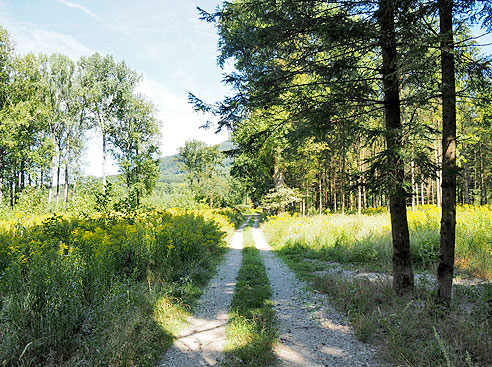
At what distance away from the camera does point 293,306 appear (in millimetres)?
5262

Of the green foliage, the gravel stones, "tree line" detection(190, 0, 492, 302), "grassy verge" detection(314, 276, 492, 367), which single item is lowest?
the gravel stones

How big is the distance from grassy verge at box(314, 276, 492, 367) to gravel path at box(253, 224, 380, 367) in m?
0.23

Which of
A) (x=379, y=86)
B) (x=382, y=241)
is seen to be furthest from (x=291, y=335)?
(x=382, y=241)

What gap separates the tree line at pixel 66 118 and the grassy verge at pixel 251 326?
2096 cm

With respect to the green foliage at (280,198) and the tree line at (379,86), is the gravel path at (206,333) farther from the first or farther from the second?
the green foliage at (280,198)

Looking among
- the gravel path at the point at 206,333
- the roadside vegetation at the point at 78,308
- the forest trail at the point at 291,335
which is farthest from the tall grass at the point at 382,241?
the roadside vegetation at the point at 78,308

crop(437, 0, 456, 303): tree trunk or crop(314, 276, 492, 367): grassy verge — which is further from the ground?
crop(437, 0, 456, 303): tree trunk

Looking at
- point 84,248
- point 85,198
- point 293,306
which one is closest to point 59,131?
point 85,198

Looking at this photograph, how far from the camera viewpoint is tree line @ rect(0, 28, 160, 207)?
75.4 ft

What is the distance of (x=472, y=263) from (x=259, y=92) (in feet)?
20.5

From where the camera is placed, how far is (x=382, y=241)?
8.79m

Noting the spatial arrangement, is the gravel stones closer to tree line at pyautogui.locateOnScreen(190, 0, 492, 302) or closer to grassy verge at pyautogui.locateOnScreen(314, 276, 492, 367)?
grassy verge at pyautogui.locateOnScreen(314, 276, 492, 367)

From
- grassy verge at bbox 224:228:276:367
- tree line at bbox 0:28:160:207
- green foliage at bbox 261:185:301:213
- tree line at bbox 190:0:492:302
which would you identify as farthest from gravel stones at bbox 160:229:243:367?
tree line at bbox 0:28:160:207

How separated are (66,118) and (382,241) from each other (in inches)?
1279
